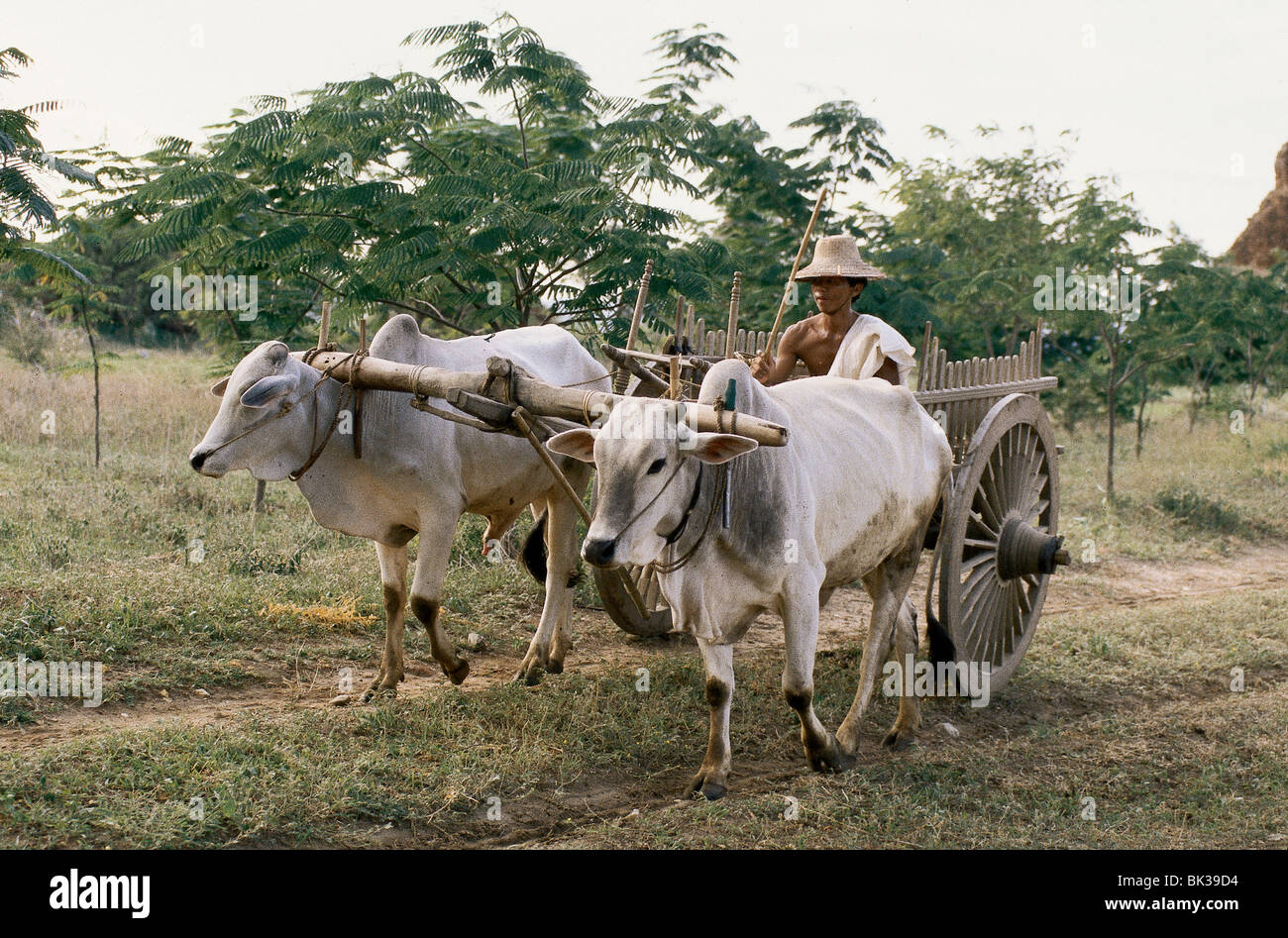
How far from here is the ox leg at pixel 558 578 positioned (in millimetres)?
5625

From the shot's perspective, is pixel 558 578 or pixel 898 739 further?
pixel 558 578

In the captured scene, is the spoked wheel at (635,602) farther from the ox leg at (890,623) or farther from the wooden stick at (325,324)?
the wooden stick at (325,324)

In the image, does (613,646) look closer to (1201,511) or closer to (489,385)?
(489,385)

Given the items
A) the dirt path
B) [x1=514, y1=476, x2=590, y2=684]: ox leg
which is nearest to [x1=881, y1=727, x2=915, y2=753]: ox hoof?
the dirt path

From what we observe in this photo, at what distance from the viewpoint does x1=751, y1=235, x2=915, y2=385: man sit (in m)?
5.07

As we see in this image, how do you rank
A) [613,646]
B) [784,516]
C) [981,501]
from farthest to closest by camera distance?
[613,646] < [981,501] < [784,516]

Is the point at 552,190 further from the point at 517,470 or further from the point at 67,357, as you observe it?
the point at 67,357

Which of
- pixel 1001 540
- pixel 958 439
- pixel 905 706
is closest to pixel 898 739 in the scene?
pixel 905 706

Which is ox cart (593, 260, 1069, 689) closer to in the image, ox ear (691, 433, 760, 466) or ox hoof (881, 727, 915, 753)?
ox hoof (881, 727, 915, 753)

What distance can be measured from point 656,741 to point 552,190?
4.07 metres

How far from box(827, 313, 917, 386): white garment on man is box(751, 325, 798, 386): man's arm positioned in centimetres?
29

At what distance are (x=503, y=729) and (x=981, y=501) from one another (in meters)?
2.64

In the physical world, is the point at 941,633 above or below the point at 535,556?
below

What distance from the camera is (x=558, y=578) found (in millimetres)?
5750
